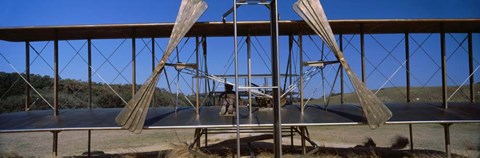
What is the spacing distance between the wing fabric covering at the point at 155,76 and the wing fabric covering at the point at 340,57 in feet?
7.59

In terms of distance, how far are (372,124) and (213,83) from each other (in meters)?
7.75

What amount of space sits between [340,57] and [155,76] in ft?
13.8

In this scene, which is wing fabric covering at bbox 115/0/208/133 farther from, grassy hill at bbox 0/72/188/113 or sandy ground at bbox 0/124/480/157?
grassy hill at bbox 0/72/188/113

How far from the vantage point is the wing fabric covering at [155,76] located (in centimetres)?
964

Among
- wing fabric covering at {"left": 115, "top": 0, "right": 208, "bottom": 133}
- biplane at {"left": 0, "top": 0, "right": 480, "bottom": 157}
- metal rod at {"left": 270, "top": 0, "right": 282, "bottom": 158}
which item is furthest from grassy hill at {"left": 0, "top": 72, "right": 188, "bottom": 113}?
metal rod at {"left": 270, "top": 0, "right": 282, "bottom": 158}

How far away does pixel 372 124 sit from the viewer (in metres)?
9.24

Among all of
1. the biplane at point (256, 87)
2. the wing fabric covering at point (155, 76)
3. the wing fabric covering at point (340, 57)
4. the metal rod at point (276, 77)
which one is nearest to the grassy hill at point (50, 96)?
the biplane at point (256, 87)

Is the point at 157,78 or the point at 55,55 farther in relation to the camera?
the point at 55,55

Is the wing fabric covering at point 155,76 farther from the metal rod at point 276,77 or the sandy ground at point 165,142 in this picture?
the sandy ground at point 165,142

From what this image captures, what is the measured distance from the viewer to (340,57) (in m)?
9.64

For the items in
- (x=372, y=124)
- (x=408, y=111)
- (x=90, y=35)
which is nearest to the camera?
(x=372, y=124)

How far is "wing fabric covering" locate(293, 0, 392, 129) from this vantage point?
9.27m

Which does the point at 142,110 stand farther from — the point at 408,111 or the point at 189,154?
the point at 408,111

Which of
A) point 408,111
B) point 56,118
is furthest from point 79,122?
point 408,111
